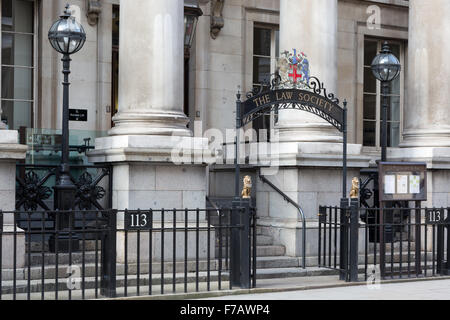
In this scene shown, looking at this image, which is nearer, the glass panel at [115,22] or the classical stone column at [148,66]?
the classical stone column at [148,66]

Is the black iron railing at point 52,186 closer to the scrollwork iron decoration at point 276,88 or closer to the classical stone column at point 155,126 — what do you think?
the classical stone column at point 155,126

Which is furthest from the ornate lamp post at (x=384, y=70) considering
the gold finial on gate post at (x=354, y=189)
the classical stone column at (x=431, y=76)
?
the gold finial on gate post at (x=354, y=189)

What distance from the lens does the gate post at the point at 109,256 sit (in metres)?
11.4

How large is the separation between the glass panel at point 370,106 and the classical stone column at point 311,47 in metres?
6.39

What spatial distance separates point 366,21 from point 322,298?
39.4ft

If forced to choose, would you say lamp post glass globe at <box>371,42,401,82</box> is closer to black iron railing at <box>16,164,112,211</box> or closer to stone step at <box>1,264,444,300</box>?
stone step at <box>1,264,444,300</box>

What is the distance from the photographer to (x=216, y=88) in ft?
65.5

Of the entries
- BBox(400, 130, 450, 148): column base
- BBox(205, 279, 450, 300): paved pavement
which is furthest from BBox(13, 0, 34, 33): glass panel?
Result: BBox(205, 279, 450, 300): paved pavement

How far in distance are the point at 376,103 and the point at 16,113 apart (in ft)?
31.9

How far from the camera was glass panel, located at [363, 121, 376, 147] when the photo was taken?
22453 millimetres

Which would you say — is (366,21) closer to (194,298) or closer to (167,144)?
(167,144)

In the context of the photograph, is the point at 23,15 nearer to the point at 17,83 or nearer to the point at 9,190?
the point at 17,83

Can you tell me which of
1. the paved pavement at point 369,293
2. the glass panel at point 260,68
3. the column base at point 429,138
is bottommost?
the paved pavement at point 369,293

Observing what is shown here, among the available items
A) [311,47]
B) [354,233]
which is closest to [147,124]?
[354,233]
